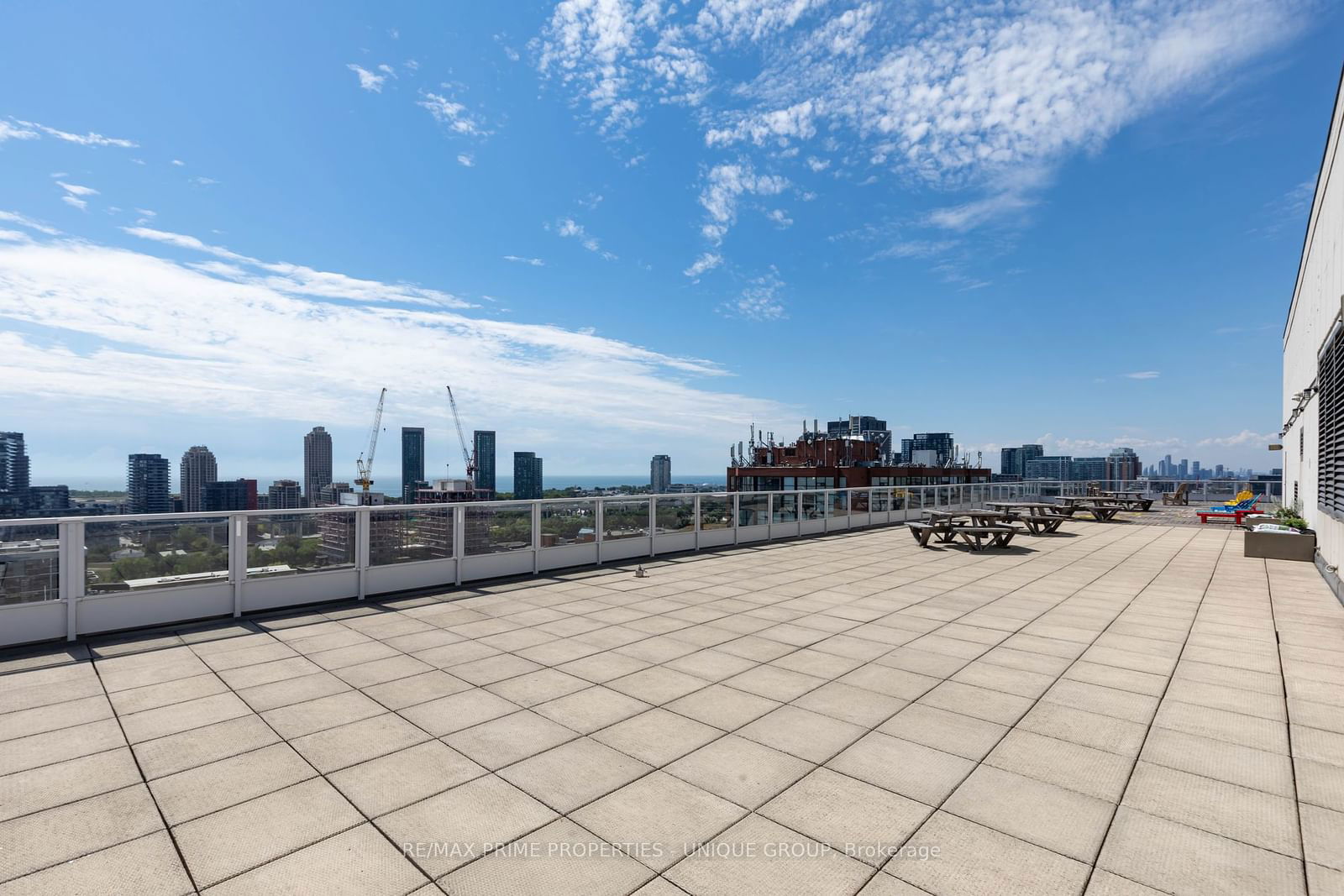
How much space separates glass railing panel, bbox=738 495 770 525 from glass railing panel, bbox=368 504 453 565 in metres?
6.60

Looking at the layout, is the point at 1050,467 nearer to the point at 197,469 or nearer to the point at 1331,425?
the point at 1331,425

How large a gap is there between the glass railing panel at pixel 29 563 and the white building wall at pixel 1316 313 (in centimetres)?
1479

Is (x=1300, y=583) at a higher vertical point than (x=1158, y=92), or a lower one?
lower

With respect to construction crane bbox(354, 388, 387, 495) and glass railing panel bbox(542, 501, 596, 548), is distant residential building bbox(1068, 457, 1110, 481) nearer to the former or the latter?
glass railing panel bbox(542, 501, 596, 548)

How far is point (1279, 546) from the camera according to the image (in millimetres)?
11812

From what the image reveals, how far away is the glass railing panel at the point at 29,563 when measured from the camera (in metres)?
5.76

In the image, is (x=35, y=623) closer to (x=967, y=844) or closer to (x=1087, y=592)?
(x=967, y=844)

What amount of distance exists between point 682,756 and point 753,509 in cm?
1059

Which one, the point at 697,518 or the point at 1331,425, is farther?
the point at 697,518

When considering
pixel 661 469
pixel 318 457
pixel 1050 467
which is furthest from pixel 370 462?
pixel 1050 467

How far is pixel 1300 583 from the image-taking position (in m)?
9.23

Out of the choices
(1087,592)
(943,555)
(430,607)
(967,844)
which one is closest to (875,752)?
Result: (967,844)

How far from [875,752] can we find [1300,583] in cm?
995

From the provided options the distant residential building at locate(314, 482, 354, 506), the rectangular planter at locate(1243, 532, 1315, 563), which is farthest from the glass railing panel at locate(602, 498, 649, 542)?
the distant residential building at locate(314, 482, 354, 506)
